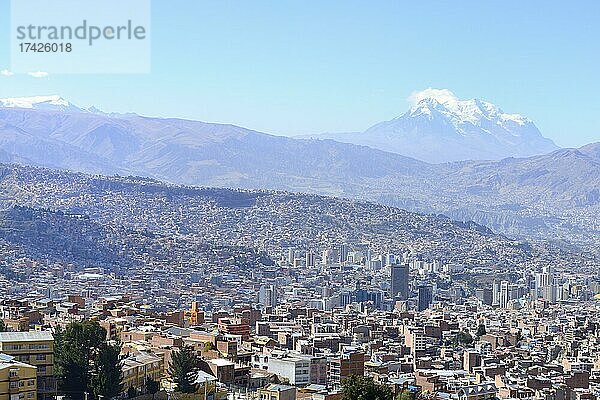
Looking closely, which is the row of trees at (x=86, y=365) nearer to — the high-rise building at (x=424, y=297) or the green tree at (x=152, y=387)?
the green tree at (x=152, y=387)

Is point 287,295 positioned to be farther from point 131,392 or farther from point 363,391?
point 363,391

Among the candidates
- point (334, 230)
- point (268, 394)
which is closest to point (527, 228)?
point (334, 230)

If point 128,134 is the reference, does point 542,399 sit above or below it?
below

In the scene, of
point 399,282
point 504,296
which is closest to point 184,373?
point 399,282

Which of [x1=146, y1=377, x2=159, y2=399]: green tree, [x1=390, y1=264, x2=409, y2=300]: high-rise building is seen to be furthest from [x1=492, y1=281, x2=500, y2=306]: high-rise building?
[x1=146, y1=377, x2=159, y2=399]: green tree

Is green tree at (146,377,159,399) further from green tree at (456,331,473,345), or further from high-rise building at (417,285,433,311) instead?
high-rise building at (417,285,433,311)

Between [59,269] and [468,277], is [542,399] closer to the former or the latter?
[59,269]
